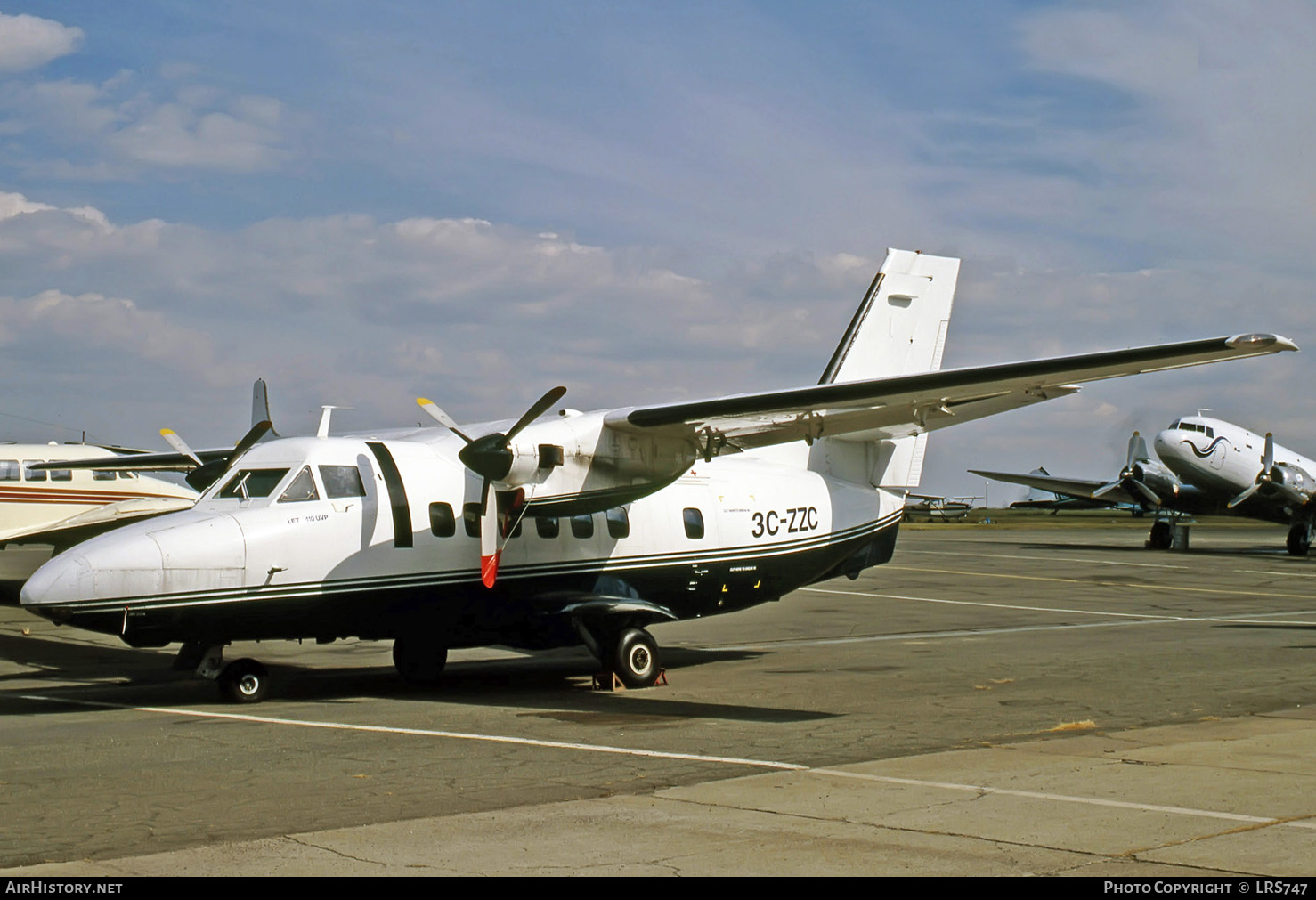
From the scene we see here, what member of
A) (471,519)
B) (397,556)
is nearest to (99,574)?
(397,556)

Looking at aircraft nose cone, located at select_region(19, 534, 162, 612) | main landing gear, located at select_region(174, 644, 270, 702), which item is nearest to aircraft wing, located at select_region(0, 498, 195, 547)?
main landing gear, located at select_region(174, 644, 270, 702)

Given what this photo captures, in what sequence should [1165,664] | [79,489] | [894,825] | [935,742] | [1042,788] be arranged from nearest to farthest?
[894,825]
[1042,788]
[935,742]
[1165,664]
[79,489]

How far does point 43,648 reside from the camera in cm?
1850

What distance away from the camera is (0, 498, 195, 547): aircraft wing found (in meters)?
20.9

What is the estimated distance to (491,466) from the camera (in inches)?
497

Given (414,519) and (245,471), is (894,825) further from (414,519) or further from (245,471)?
(245,471)

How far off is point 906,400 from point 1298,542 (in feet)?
120

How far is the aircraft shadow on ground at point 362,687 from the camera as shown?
12242 mm

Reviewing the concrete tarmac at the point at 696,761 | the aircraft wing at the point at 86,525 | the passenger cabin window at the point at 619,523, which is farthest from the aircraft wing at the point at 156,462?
the passenger cabin window at the point at 619,523

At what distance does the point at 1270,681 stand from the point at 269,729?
1054 centimetres

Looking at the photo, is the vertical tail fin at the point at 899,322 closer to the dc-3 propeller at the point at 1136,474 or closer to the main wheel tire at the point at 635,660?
the main wheel tire at the point at 635,660

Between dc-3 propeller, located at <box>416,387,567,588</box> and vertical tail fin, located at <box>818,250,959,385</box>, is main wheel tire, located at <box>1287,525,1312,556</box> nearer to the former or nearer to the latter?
vertical tail fin, located at <box>818,250,959,385</box>

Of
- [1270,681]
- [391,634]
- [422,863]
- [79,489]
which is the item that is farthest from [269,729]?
[79,489]

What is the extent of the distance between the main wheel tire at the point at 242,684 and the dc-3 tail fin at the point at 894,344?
823 centimetres
